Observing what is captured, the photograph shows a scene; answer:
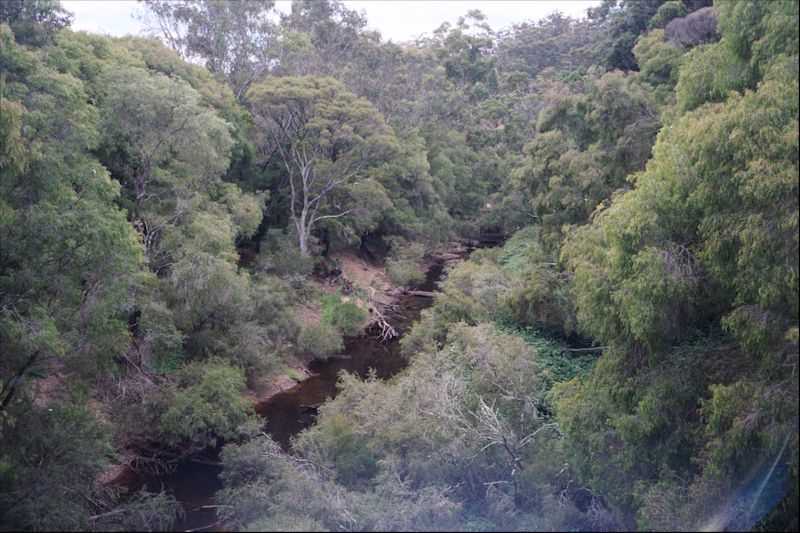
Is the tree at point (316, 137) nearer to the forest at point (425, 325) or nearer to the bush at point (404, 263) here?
the forest at point (425, 325)

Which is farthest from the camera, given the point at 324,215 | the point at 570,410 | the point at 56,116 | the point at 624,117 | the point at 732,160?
the point at 324,215

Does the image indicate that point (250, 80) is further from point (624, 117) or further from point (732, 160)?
point (732, 160)

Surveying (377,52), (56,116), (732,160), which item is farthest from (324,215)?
(732,160)

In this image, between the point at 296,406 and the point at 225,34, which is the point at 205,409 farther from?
the point at 225,34

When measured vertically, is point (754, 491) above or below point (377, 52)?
below

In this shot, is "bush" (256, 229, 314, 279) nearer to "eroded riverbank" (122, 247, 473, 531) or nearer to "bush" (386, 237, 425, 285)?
"eroded riverbank" (122, 247, 473, 531)

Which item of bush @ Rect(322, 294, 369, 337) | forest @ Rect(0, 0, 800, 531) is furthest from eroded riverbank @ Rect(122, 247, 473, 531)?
bush @ Rect(322, 294, 369, 337)

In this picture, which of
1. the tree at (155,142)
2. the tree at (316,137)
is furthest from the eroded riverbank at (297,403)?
the tree at (155,142)
